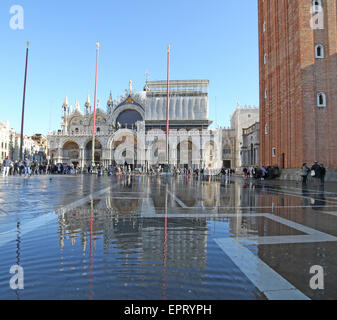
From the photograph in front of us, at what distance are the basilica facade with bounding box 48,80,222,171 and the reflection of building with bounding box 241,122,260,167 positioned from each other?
6.01 m

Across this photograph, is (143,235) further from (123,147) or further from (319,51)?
(123,147)

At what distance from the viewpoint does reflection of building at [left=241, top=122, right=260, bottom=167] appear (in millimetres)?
32656

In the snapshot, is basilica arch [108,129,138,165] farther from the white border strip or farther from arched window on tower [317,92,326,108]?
the white border strip

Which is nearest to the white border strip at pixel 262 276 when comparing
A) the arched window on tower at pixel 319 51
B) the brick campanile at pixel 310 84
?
the brick campanile at pixel 310 84

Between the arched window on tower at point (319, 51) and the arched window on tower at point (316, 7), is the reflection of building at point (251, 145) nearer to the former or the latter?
the arched window on tower at point (319, 51)

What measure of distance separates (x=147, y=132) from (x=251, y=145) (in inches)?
728

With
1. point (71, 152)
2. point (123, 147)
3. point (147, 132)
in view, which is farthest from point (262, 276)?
point (71, 152)

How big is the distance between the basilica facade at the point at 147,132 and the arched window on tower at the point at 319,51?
23.3 meters

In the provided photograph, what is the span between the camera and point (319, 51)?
21453 millimetres

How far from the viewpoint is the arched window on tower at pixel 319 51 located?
21.3 metres
